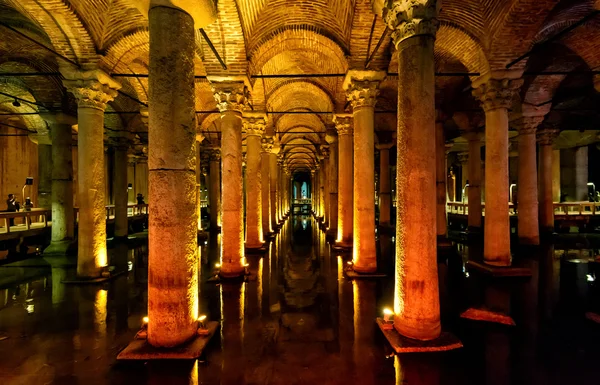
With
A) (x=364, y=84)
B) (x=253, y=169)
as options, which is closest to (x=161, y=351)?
(x=364, y=84)

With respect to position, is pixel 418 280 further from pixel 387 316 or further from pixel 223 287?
pixel 223 287

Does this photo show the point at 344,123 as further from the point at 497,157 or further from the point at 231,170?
the point at 231,170

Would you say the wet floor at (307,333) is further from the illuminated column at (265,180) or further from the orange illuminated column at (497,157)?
the illuminated column at (265,180)

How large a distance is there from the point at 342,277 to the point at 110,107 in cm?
1317

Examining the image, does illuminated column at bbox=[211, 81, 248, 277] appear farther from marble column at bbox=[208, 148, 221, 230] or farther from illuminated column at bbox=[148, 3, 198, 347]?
marble column at bbox=[208, 148, 221, 230]

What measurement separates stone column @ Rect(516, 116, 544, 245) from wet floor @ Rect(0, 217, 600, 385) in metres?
2.70

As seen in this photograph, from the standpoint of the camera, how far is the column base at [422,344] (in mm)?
4074

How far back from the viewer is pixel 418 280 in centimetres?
425

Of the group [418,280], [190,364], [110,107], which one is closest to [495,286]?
[418,280]

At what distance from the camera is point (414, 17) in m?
4.26

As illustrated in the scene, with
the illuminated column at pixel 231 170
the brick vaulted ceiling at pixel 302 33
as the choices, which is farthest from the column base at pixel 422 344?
the brick vaulted ceiling at pixel 302 33

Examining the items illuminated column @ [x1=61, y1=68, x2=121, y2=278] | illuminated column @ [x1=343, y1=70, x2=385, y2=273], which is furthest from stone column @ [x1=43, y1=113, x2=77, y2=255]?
illuminated column @ [x1=343, y1=70, x2=385, y2=273]

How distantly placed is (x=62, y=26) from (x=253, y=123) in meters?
5.69

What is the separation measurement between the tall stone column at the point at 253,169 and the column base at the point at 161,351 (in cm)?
715
